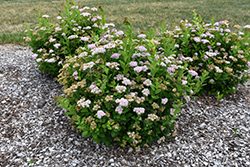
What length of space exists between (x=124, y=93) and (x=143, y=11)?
31.1 feet

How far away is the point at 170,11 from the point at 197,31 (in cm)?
761

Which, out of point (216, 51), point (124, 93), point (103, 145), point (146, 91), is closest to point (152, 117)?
point (146, 91)

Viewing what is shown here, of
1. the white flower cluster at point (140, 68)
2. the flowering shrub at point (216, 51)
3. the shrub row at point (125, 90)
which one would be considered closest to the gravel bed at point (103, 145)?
the shrub row at point (125, 90)

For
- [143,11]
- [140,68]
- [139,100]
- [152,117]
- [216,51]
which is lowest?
[152,117]

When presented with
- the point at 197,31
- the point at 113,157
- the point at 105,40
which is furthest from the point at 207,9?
the point at 113,157

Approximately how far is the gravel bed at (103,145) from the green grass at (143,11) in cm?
414

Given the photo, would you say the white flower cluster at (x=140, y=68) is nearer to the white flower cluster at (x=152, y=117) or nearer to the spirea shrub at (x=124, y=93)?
the spirea shrub at (x=124, y=93)

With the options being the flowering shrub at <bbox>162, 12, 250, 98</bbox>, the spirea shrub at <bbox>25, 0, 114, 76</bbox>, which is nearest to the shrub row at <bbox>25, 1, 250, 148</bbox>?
the flowering shrub at <bbox>162, 12, 250, 98</bbox>

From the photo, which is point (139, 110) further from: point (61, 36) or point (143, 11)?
point (143, 11)

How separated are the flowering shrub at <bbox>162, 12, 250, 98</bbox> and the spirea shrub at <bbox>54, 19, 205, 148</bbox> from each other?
1149mm

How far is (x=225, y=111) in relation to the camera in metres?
3.62

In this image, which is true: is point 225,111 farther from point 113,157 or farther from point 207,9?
point 207,9

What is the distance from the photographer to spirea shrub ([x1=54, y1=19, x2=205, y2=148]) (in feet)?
8.13

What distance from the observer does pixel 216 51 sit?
376 centimetres
